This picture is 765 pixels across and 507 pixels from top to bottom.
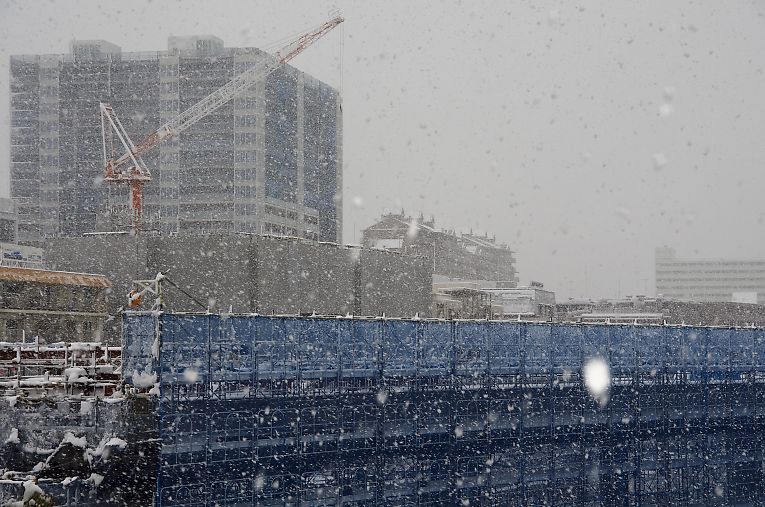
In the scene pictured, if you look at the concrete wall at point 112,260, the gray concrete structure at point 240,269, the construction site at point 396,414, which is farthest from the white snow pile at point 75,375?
the concrete wall at point 112,260

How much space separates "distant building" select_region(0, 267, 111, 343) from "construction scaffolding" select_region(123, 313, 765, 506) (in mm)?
30232

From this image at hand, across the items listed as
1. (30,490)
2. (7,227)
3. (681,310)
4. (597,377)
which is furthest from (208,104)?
(30,490)

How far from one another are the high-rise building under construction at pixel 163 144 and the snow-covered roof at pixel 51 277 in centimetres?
8171

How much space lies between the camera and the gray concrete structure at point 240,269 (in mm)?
58875

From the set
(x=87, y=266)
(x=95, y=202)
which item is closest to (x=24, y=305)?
(x=87, y=266)

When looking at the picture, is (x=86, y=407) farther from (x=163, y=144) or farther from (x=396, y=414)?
(x=163, y=144)

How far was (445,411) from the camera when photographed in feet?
95.6

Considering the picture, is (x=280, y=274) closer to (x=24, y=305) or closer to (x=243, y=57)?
(x=24, y=305)

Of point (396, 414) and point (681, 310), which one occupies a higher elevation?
point (681, 310)

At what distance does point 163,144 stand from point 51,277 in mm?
93678

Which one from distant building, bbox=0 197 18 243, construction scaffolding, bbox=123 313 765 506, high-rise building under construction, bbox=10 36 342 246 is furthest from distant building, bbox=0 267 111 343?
high-rise building under construction, bbox=10 36 342 246

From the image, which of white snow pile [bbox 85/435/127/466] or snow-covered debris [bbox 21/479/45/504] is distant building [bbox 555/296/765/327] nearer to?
white snow pile [bbox 85/435/127/466]

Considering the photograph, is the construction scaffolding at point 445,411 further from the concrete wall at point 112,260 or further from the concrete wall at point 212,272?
the concrete wall at point 112,260

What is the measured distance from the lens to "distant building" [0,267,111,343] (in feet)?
173
